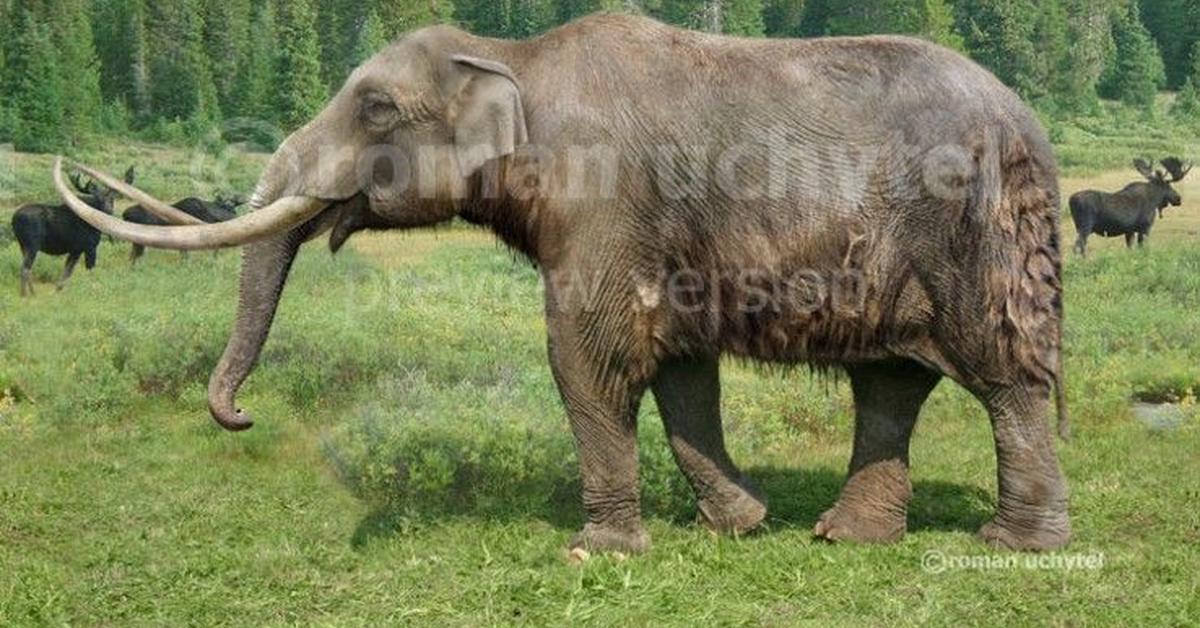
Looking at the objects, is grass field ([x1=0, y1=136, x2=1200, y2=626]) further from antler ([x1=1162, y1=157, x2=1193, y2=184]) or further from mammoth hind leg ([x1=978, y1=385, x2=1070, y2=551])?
antler ([x1=1162, y1=157, x2=1193, y2=184])

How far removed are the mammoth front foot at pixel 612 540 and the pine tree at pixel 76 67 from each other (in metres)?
32.4

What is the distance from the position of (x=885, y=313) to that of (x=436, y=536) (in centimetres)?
282

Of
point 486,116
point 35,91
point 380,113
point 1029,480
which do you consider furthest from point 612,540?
point 35,91

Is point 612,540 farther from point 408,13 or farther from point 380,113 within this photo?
point 408,13

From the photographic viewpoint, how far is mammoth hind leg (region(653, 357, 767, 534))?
755cm

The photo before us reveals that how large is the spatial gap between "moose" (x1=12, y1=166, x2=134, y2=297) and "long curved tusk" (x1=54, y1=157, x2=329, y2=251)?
436 inches

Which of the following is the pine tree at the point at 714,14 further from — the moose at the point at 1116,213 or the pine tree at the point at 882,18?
the moose at the point at 1116,213

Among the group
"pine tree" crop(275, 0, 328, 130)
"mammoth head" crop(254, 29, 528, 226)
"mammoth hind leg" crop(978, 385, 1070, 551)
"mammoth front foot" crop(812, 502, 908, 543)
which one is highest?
"mammoth head" crop(254, 29, 528, 226)

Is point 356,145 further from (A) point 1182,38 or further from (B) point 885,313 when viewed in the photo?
(A) point 1182,38

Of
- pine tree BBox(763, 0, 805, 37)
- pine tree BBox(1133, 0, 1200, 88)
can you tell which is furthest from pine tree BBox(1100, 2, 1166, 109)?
pine tree BBox(763, 0, 805, 37)

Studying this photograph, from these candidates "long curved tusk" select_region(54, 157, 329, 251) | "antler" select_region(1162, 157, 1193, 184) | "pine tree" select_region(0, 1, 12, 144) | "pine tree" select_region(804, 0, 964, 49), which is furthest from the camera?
"pine tree" select_region(804, 0, 964, 49)

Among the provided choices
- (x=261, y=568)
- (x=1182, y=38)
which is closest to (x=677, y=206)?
(x=261, y=568)

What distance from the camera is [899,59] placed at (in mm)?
6840

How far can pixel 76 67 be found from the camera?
4034cm
